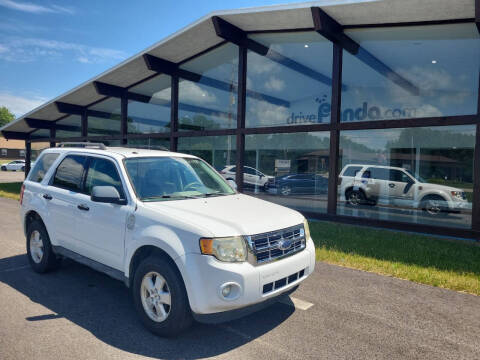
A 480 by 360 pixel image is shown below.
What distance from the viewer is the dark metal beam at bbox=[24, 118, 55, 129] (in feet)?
77.5

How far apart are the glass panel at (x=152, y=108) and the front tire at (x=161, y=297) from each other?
12445 mm

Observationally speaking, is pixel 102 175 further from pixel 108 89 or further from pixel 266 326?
pixel 108 89

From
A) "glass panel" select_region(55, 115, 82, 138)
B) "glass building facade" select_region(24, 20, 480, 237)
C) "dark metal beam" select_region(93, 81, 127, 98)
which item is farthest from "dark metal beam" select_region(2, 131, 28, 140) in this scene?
"glass building facade" select_region(24, 20, 480, 237)

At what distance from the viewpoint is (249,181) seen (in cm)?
1330

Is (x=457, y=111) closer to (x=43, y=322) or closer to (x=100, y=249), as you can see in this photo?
(x=100, y=249)

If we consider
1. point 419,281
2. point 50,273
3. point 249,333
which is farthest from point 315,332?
point 50,273

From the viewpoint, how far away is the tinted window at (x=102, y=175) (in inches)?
183

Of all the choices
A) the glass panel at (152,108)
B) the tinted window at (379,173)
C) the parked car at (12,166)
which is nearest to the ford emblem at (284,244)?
the tinted window at (379,173)

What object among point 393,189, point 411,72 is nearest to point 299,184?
point 393,189

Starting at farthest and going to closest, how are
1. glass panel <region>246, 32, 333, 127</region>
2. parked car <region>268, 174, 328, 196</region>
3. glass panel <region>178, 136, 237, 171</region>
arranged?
glass panel <region>178, 136, 237, 171</region> < parked car <region>268, 174, 328, 196</region> < glass panel <region>246, 32, 333, 127</region>

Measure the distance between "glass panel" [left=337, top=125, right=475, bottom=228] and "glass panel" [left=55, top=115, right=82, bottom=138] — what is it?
16.0 m

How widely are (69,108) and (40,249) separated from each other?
1705 centimetres

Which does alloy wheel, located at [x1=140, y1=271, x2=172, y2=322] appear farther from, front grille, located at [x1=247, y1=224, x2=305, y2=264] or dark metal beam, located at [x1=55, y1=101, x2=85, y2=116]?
dark metal beam, located at [x1=55, y1=101, x2=85, y2=116]

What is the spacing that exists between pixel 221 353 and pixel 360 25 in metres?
9.72
